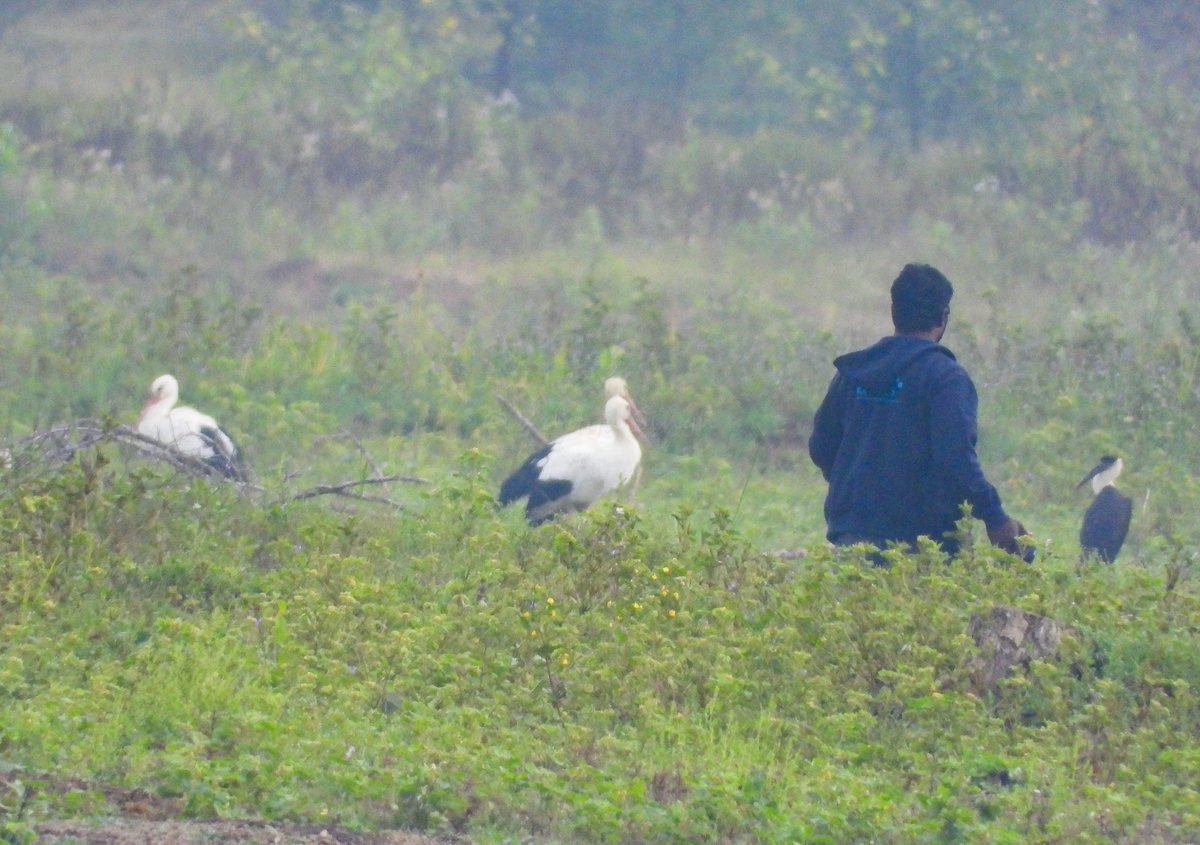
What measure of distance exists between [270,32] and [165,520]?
17473 millimetres

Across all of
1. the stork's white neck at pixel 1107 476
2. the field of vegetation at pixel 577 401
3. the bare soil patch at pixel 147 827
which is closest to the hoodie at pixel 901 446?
the field of vegetation at pixel 577 401

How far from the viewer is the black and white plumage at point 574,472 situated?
9289 millimetres

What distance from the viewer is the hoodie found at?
5.68 meters

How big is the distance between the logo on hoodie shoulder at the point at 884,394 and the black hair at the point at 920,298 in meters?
0.20

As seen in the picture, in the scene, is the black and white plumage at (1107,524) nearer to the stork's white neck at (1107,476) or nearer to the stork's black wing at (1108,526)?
the stork's black wing at (1108,526)

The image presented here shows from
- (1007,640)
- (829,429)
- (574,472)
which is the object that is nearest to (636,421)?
Result: (574,472)

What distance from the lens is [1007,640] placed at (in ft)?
18.8

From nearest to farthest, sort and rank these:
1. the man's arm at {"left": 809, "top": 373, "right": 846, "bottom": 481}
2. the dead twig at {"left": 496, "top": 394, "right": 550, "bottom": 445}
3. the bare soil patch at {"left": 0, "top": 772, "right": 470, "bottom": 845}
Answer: the bare soil patch at {"left": 0, "top": 772, "right": 470, "bottom": 845} → the man's arm at {"left": 809, "top": 373, "right": 846, "bottom": 481} → the dead twig at {"left": 496, "top": 394, "right": 550, "bottom": 445}

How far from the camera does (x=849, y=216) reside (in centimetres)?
1903

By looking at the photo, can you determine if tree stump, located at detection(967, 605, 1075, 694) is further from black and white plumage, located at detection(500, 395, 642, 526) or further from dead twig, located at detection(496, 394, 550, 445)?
dead twig, located at detection(496, 394, 550, 445)

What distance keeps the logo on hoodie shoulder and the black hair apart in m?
0.20

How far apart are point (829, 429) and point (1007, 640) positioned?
0.88 meters

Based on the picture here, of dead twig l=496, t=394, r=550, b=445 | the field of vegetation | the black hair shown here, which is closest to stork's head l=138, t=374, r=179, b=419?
the field of vegetation

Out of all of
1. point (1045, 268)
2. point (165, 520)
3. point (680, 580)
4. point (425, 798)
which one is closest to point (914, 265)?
point (680, 580)
